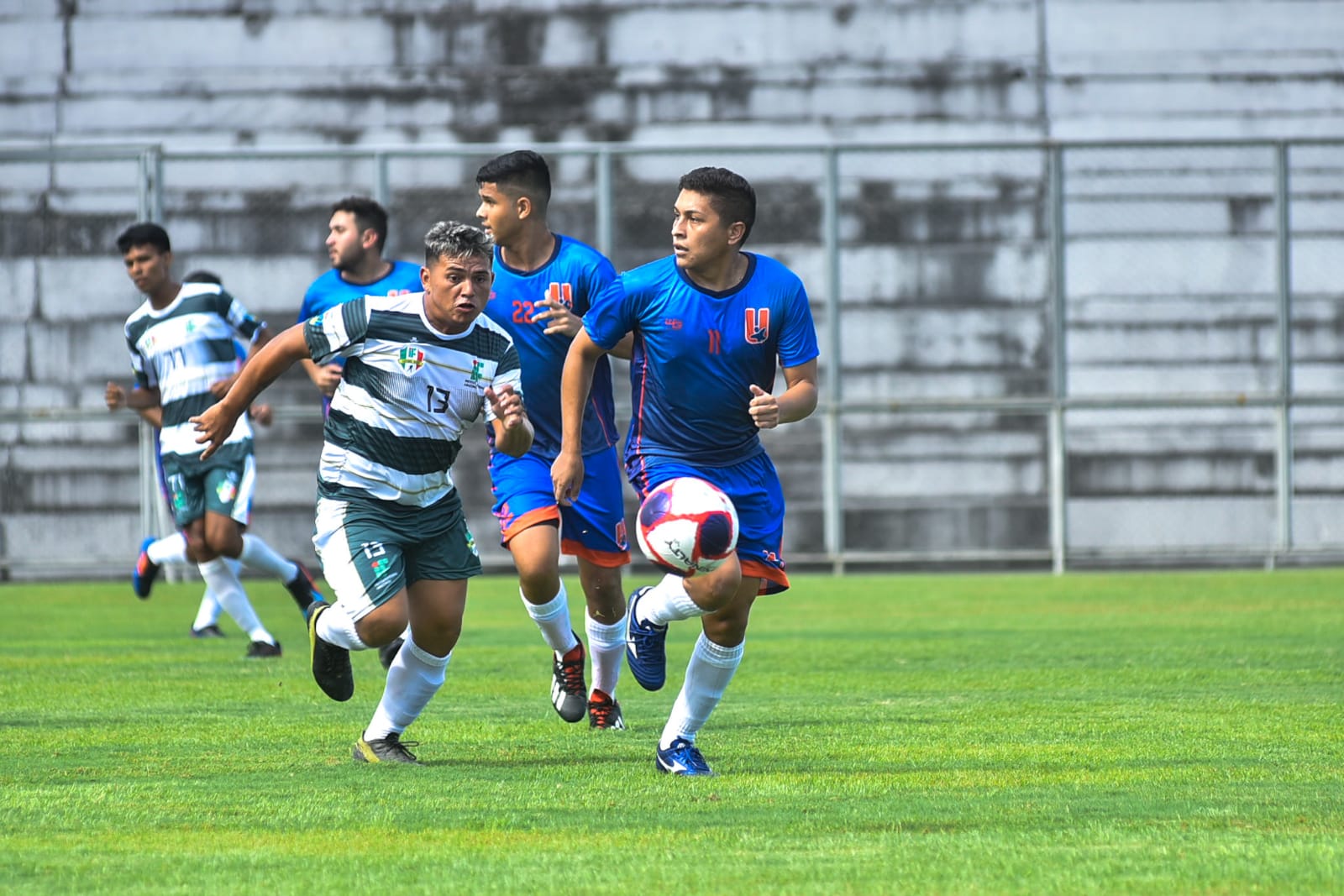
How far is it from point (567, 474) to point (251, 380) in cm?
102

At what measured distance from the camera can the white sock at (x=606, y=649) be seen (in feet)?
22.1

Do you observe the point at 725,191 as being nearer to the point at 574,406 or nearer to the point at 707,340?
the point at 707,340

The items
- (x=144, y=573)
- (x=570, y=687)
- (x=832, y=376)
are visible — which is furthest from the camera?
(x=832, y=376)

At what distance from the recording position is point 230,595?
9570mm

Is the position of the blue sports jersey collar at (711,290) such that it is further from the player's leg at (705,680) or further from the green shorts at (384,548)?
the green shorts at (384,548)

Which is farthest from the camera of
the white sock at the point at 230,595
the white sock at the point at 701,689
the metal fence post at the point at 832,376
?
the metal fence post at the point at 832,376

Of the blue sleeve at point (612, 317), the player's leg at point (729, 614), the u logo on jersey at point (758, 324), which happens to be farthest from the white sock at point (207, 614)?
the u logo on jersey at point (758, 324)

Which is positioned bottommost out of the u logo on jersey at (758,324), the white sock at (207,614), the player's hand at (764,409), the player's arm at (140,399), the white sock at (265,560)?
the white sock at (207,614)

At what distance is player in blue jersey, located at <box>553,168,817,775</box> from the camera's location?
547 cm

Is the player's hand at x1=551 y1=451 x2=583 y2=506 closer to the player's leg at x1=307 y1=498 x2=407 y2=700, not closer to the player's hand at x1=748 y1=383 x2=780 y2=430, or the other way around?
the player's leg at x1=307 y1=498 x2=407 y2=700

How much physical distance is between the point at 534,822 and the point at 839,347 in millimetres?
11511

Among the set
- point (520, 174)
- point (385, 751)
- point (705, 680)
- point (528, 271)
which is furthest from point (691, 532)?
point (520, 174)

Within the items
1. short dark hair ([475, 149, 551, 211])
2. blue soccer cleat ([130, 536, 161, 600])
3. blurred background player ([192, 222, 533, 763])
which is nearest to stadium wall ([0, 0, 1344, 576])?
blue soccer cleat ([130, 536, 161, 600])

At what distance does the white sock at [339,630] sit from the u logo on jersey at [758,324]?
57.0 inches
